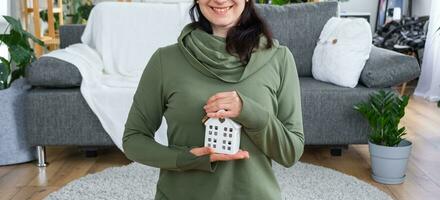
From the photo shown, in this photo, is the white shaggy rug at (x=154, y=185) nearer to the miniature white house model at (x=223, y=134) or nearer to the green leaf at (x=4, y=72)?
the green leaf at (x=4, y=72)

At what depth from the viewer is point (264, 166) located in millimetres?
1083

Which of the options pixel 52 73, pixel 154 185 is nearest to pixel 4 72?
pixel 52 73

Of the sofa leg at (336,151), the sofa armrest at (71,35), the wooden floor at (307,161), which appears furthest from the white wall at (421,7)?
the sofa armrest at (71,35)

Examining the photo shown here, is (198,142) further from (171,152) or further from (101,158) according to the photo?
(101,158)

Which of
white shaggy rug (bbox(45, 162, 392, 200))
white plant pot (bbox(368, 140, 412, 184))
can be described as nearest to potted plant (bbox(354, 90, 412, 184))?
white plant pot (bbox(368, 140, 412, 184))

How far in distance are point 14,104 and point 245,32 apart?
71.7 inches

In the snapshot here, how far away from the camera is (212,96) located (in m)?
0.99

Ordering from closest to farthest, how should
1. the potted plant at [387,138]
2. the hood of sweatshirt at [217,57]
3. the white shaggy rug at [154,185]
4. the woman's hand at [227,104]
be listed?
the woman's hand at [227,104], the hood of sweatshirt at [217,57], the white shaggy rug at [154,185], the potted plant at [387,138]

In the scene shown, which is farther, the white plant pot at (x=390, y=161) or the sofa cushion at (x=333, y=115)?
the sofa cushion at (x=333, y=115)

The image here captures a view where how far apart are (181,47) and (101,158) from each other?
1770 millimetres

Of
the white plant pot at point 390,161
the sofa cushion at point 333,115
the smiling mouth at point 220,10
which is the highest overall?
the smiling mouth at point 220,10

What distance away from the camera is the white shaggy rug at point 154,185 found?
2141 mm

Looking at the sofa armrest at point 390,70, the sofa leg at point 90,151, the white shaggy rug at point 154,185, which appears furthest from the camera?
the sofa leg at point 90,151

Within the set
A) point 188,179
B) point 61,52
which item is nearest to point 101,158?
point 61,52
